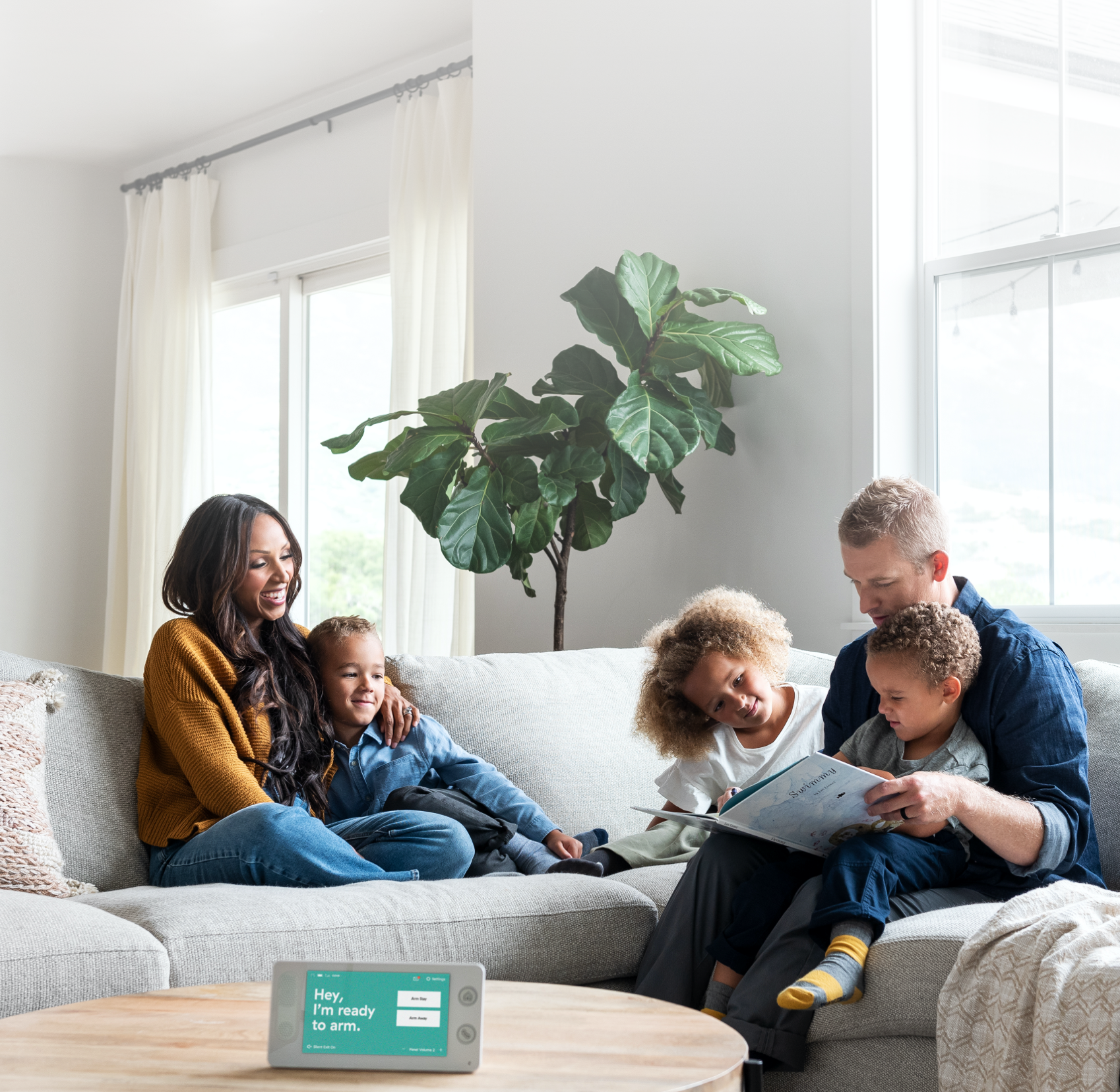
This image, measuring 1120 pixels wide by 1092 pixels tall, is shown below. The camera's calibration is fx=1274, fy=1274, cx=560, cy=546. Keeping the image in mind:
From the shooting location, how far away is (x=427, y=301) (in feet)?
14.7

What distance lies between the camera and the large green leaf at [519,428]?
122 inches

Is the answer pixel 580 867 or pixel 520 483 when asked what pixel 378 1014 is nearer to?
pixel 580 867

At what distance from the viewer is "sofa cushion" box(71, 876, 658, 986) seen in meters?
1.73

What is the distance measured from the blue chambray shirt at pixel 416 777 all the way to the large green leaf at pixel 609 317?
1.19 meters

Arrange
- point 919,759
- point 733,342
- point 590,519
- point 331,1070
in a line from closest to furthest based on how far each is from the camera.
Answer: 1. point 331,1070
2. point 919,759
3. point 733,342
4. point 590,519

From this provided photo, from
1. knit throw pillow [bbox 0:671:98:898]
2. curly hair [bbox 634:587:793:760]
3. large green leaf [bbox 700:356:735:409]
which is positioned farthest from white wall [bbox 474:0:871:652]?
knit throw pillow [bbox 0:671:98:898]

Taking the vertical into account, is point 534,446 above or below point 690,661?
above

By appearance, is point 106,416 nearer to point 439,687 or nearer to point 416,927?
point 439,687

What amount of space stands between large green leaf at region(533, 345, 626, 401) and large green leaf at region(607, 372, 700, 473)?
179mm

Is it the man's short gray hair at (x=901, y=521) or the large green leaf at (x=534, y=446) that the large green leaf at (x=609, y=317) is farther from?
the man's short gray hair at (x=901, y=521)

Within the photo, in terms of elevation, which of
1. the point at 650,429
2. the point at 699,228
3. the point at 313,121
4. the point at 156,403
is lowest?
the point at 650,429

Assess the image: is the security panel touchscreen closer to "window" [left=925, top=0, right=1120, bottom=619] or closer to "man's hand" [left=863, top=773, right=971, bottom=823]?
"man's hand" [left=863, top=773, right=971, bottom=823]

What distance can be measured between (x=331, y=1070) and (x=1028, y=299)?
2591mm

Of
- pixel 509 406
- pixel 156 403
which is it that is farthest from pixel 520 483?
pixel 156 403
